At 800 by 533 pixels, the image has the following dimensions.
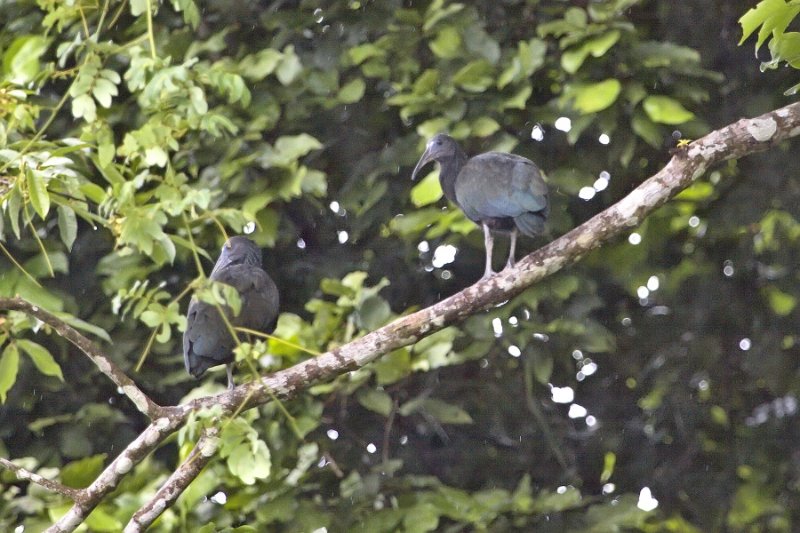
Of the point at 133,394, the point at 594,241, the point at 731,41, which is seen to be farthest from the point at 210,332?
the point at 731,41

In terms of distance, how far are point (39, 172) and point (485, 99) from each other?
206cm

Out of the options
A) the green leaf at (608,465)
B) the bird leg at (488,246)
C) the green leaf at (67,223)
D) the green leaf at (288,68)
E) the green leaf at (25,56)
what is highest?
the green leaf at (67,223)

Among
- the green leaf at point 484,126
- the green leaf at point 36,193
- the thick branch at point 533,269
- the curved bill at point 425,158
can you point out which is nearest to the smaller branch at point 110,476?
the thick branch at point 533,269

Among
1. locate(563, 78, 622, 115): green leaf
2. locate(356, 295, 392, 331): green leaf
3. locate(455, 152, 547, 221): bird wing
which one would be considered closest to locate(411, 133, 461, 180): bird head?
locate(455, 152, 547, 221): bird wing

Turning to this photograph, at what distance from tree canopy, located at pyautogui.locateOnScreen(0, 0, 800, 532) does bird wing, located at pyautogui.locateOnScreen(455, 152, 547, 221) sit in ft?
0.75

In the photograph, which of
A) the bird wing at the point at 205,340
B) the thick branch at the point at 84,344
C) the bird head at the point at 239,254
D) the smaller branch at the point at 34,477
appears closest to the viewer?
the smaller branch at the point at 34,477

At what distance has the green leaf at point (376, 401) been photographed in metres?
4.38

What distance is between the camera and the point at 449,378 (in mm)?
5031

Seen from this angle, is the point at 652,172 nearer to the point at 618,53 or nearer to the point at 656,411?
the point at 618,53

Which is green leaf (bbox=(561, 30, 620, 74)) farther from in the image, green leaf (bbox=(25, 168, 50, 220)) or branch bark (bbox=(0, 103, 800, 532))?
green leaf (bbox=(25, 168, 50, 220))

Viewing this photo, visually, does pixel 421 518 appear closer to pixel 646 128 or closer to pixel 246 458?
pixel 246 458

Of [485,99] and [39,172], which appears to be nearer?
[39,172]

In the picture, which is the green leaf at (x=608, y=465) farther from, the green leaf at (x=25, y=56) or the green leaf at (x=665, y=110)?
the green leaf at (x=25, y=56)

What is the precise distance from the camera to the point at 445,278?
5.01m
